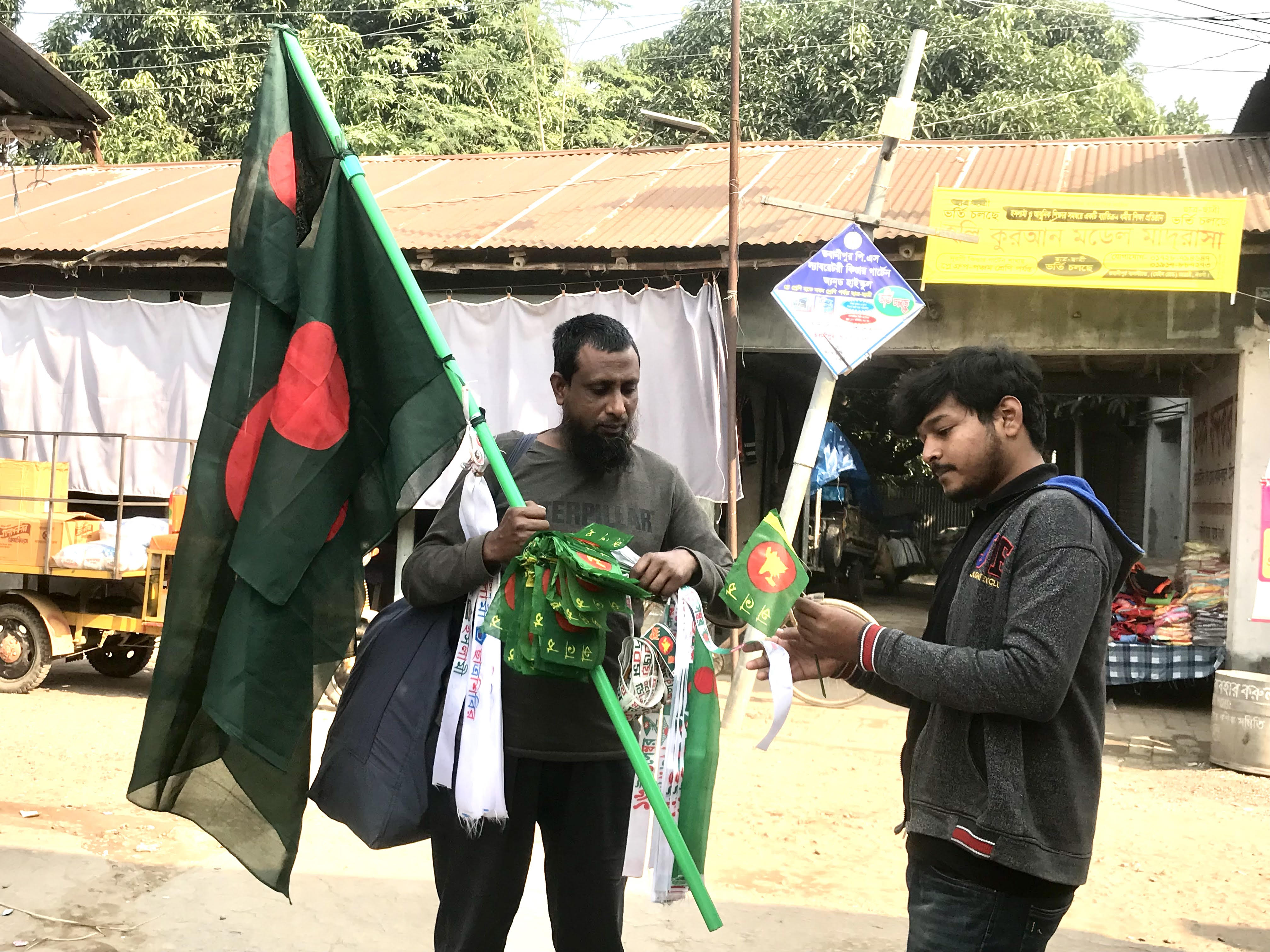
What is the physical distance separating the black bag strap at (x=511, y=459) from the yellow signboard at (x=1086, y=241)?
605cm

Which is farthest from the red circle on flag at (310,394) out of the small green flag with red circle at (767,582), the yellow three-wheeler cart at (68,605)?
the yellow three-wheeler cart at (68,605)

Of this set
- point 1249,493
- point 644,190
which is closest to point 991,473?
point 1249,493

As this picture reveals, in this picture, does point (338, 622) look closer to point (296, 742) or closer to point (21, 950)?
point (296, 742)

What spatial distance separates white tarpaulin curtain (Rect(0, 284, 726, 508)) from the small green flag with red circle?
619 centimetres

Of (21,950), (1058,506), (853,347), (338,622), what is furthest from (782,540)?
(853,347)

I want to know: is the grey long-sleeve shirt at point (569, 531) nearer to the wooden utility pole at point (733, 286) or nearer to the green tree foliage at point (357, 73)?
the wooden utility pole at point (733, 286)

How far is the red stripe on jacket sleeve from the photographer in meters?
2.07

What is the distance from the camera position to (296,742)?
2.42m

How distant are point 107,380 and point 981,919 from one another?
9380 mm

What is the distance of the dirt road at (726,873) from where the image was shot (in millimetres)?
Answer: 4039

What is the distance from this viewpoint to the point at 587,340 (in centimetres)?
259

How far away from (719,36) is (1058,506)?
72.8 feet

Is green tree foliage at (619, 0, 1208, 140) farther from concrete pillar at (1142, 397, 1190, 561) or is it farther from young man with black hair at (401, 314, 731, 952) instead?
young man with black hair at (401, 314, 731, 952)

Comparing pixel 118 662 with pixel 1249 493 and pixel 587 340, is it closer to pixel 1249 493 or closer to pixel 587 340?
pixel 587 340
